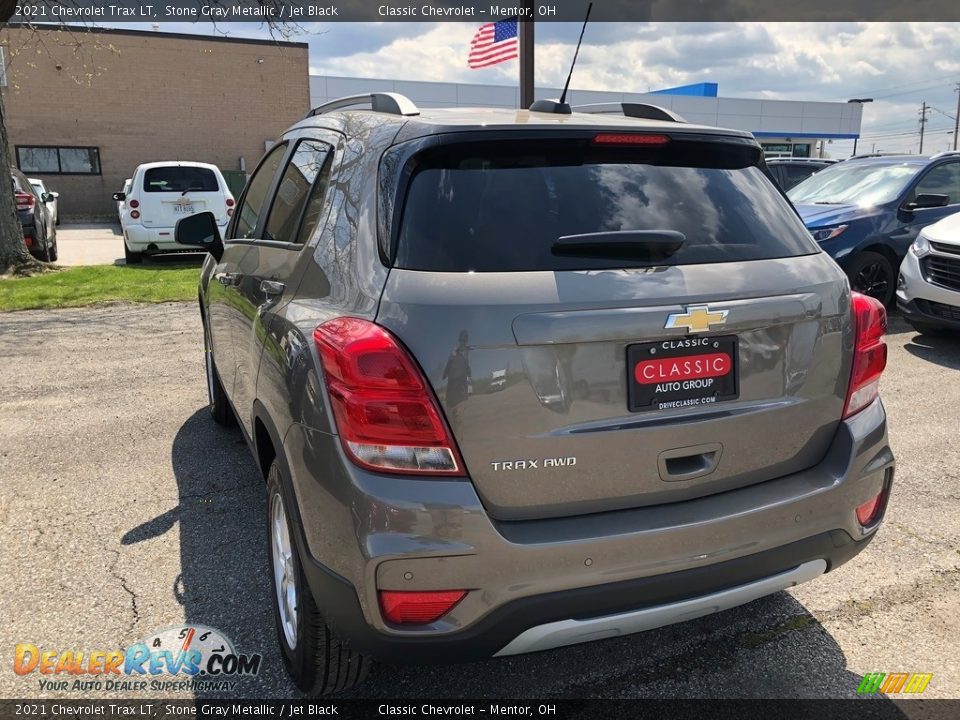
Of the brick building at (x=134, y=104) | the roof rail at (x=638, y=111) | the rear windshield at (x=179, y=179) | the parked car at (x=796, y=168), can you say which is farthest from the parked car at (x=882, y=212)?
the brick building at (x=134, y=104)

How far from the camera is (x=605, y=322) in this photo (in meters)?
2.04

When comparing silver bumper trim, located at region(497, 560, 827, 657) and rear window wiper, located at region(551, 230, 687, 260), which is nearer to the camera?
silver bumper trim, located at region(497, 560, 827, 657)

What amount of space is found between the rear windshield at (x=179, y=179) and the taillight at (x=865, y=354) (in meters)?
13.4

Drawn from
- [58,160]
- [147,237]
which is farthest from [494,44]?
[58,160]

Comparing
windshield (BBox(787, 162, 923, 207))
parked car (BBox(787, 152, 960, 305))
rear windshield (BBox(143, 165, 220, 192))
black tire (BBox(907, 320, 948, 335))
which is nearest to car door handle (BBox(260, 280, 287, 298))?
black tire (BBox(907, 320, 948, 335))

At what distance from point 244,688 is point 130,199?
12617 mm

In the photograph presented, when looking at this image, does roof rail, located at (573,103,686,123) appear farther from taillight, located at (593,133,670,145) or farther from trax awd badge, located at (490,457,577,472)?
trax awd badge, located at (490,457,577,472)

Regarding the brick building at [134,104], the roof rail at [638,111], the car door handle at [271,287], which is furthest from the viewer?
the brick building at [134,104]

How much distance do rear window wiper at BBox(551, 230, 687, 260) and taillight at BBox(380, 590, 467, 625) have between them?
3.21 ft

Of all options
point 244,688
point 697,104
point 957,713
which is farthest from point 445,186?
point 697,104

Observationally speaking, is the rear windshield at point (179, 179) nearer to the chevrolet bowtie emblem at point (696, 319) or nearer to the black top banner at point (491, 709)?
the black top banner at point (491, 709)

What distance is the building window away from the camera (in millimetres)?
26484

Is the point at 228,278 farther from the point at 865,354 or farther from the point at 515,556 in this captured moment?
the point at 865,354

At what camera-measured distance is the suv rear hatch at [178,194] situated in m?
13.4
